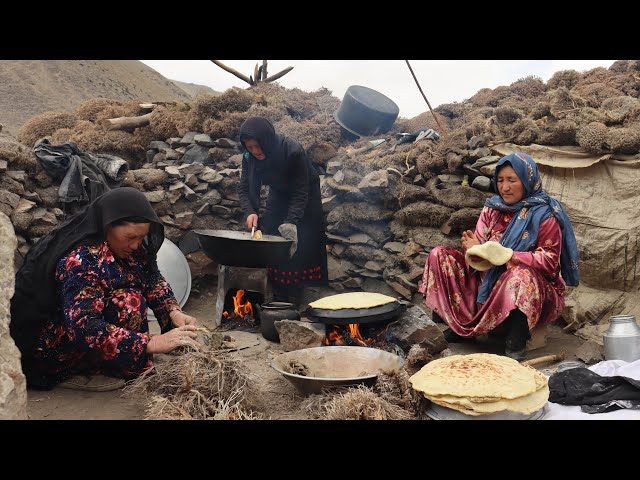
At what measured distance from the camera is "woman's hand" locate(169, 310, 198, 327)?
3.36m

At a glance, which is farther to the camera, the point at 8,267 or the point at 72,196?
the point at 72,196

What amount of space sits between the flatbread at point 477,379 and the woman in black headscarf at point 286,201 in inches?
91.8

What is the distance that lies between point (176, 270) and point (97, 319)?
8.48 feet

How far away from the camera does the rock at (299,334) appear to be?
13.2 feet

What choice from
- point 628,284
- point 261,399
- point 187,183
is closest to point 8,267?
point 261,399

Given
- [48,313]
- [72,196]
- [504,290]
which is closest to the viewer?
[48,313]

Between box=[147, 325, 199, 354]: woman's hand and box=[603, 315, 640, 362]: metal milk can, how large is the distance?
2670mm

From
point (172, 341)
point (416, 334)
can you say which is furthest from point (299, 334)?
point (172, 341)

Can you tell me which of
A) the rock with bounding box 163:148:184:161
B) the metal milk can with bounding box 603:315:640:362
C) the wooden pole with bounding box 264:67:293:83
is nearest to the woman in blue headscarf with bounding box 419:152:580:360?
the metal milk can with bounding box 603:315:640:362

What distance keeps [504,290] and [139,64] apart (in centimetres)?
2775

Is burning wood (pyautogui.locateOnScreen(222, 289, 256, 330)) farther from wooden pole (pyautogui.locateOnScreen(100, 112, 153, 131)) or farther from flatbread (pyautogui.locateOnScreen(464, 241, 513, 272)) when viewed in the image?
wooden pole (pyautogui.locateOnScreen(100, 112, 153, 131))

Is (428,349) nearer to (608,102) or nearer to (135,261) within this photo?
(135,261)

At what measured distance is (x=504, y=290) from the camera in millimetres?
3854

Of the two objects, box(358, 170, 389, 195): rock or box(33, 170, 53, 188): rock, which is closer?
box(33, 170, 53, 188): rock
